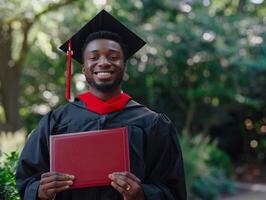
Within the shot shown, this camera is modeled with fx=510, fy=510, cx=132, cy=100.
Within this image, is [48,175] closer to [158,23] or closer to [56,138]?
[56,138]

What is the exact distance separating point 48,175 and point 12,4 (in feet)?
20.1

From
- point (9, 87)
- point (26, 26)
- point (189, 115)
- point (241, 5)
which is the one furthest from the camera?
point (241, 5)

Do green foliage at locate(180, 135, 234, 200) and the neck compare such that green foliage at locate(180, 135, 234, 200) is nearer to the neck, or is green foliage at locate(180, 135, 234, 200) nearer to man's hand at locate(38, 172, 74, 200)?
the neck

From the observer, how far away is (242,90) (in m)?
13.2

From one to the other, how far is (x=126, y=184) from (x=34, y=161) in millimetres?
506

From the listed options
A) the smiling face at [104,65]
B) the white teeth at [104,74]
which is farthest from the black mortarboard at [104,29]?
the white teeth at [104,74]

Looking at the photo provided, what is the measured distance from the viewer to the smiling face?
8.01 ft

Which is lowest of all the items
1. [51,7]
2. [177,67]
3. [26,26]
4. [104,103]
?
[104,103]

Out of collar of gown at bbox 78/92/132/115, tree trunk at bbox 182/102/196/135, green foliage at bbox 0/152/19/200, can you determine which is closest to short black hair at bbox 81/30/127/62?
collar of gown at bbox 78/92/132/115

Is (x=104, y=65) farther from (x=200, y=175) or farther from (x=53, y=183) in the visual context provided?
(x=200, y=175)

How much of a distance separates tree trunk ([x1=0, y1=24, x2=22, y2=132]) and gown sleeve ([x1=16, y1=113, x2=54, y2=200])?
8185 millimetres

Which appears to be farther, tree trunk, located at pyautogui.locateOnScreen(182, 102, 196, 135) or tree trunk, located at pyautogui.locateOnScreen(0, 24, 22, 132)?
tree trunk, located at pyautogui.locateOnScreen(182, 102, 196, 135)

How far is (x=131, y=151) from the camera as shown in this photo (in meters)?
2.41

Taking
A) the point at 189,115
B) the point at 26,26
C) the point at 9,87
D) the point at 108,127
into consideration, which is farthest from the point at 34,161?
the point at 189,115
